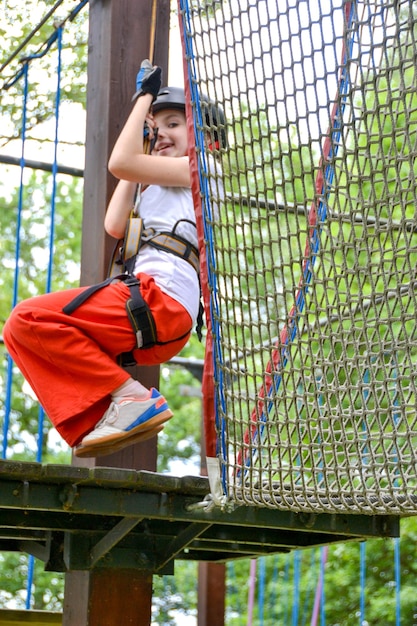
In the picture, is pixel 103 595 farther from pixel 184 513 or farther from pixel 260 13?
pixel 260 13

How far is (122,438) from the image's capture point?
2.37 m

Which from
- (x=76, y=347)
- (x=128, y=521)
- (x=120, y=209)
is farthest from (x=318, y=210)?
(x=128, y=521)

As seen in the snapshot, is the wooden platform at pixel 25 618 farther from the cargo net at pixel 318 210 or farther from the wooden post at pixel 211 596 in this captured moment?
the cargo net at pixel 318 210

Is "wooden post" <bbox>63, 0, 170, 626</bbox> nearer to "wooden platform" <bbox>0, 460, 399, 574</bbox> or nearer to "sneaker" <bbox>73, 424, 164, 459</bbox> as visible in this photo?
"wooden platform" <bbox>0, 460, 399, 574</bbox>

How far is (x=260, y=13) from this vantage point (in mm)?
2047

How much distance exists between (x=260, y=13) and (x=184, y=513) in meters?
1.21

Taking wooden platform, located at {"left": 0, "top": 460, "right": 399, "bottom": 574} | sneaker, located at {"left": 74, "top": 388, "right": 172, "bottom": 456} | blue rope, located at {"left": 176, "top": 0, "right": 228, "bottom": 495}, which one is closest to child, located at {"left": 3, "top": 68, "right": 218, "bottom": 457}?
sneaker, located at {"left": 74, "top": 388, "right": 172, "bottom": 456}

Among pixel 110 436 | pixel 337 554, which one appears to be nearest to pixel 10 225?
pixel 337 554

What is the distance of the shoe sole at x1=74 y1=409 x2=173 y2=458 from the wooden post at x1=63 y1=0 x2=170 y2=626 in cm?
34

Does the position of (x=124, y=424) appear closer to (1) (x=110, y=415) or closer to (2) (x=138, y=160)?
(1) (x=110, y=415)

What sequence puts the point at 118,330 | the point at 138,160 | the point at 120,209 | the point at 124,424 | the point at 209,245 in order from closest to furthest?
the point at 209,245 → the point at 124,424 → the point at 118,330 → the point at 138,160 → the point at 120,209

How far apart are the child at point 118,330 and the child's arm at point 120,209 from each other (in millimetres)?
53

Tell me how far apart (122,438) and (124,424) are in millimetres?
37

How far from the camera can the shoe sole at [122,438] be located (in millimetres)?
2360
